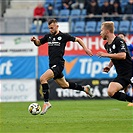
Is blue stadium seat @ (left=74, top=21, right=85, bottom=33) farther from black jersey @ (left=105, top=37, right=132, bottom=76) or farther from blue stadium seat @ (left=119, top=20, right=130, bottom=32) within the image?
black jersey @ (left=105, top=37, right=132, bottom=76)

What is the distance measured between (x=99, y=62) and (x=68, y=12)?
4554 millimetres

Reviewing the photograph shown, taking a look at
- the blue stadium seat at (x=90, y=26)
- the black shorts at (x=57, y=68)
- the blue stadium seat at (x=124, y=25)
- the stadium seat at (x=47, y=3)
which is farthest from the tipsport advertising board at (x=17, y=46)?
the black shorts at (x=57, y=68)

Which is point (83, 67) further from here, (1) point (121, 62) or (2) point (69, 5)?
(1) point (121, 62)

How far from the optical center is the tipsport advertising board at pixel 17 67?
79.2 ft

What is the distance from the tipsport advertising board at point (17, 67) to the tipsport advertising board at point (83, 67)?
0.36 m

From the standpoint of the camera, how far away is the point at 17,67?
A: 24297mm

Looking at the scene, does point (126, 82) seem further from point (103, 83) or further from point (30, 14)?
point (30, 14)

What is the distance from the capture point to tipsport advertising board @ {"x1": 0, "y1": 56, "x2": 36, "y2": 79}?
79.2 ft

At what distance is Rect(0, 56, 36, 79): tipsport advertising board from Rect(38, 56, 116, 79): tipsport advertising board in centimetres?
36

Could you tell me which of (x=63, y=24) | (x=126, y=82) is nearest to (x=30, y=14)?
(x=63, y=24)

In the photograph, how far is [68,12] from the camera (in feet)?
90.4

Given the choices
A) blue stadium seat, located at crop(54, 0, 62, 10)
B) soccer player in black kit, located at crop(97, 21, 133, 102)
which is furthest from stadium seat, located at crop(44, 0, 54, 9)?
soccer player in black kit, located at crop(97, 21, 133, 102)

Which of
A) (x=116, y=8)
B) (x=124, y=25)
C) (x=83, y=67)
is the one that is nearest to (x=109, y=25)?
(x=83, y=67)

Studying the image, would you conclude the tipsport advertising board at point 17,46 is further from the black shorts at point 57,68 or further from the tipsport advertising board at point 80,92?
the black shorts at point 57,68
